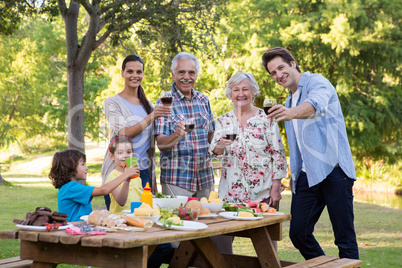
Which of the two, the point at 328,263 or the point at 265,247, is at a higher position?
the point at 265,247

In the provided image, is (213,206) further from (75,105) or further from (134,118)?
(75,105)

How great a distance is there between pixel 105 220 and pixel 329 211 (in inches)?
78.3

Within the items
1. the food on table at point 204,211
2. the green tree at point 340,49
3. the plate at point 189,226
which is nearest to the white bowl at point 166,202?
the food on table at point 204,211

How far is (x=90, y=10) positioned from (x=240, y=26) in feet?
32.4

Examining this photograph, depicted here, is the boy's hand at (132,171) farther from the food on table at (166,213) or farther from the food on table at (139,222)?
the food on table at (139,222)

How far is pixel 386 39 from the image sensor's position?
17734 millimetres

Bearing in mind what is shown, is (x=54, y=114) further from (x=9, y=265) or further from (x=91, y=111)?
(x=9, y=265)

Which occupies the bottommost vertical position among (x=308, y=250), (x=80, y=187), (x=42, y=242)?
(x=308, y=250)

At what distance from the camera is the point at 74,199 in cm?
375


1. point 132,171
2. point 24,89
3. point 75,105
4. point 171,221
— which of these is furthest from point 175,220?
point 24,89

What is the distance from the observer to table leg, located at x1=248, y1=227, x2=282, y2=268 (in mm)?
3971

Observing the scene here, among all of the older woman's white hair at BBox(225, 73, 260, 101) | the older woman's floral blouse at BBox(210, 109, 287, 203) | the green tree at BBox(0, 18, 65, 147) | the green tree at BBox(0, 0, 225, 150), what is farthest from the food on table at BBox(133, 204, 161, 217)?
the green tree at BBox(0, 18, 65, 147)

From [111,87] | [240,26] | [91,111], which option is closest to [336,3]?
[240,26]

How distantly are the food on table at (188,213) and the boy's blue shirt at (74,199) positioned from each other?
Answer: 752mm
